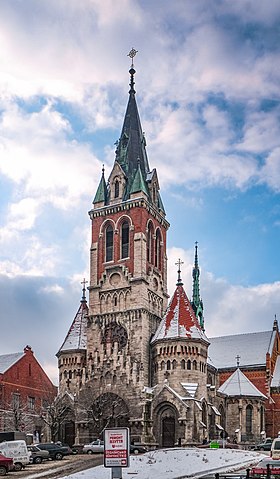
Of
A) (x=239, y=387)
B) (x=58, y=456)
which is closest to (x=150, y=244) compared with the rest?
(x=239, y=387)

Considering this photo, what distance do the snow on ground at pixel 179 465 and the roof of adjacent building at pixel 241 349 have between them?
40.2 m

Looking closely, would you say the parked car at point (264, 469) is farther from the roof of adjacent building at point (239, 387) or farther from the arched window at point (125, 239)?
the roof of adjacent building at point (239, 387)

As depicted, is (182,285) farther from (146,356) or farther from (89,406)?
(89,406)

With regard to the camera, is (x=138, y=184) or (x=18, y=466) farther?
(x=138, y=184)

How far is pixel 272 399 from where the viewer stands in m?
76.2

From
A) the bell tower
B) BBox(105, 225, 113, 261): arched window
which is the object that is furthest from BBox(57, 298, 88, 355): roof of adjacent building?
BBox(105, 225, 113, 261): arched window

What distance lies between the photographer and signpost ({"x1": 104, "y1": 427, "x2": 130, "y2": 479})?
931 inches

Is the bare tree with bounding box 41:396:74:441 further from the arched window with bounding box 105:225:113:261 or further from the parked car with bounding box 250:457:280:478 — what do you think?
the parked car with bounding box 250:457:280:478

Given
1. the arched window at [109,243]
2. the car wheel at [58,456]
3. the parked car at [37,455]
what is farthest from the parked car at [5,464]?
the arched window at [109,243]

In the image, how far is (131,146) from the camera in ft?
256

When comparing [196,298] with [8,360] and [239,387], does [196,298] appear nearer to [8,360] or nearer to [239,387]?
[239,387]

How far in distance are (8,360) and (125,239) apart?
20466 millimetres

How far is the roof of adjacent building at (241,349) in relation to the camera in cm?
8269

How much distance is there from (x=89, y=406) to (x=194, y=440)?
11.6m
